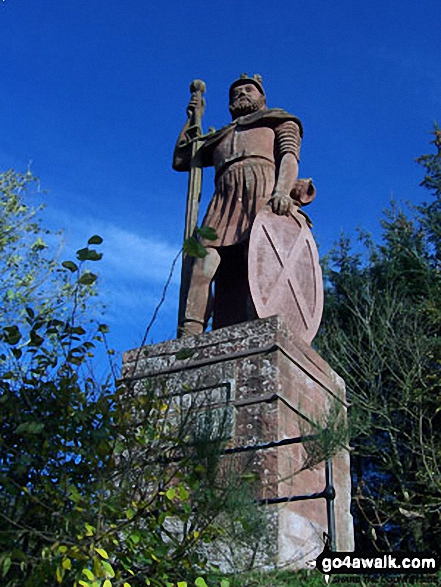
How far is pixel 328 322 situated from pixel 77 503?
13381mm

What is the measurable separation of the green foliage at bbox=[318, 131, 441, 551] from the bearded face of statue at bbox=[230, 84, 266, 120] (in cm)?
632

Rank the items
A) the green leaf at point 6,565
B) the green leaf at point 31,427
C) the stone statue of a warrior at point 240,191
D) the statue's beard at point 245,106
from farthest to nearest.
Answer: the statue's beard at point 245,106 < the stone statue of a warrior at point 240,191 < the green leaf at point 31,427 < the green leaf at point 6,565

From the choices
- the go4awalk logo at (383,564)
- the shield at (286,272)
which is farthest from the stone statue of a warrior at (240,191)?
the go4awalk logo at (383,564)

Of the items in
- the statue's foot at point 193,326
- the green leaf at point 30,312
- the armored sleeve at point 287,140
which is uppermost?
the armored sleeve at point 287,140

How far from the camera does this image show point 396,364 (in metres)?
14.2

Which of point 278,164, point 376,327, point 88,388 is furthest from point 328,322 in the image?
point 88,388

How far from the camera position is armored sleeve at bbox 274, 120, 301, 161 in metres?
6.56

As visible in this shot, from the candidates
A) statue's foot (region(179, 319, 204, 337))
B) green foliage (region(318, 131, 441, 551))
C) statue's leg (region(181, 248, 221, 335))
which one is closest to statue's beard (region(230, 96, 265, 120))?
statue's leg (region(181, 248, 221, 335))

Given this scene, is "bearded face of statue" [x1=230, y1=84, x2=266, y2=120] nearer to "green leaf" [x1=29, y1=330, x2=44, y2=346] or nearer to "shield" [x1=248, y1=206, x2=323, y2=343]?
"shield" [x1=248, y1=206, x2=323, y2=343]

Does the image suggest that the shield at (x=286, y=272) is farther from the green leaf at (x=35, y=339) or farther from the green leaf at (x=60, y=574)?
the green leaf at (x=60, y=574)

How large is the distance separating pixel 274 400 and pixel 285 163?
2287 mm

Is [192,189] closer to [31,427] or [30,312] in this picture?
[30,312]

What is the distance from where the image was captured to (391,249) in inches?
652

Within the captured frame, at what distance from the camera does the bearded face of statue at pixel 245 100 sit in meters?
6.93
